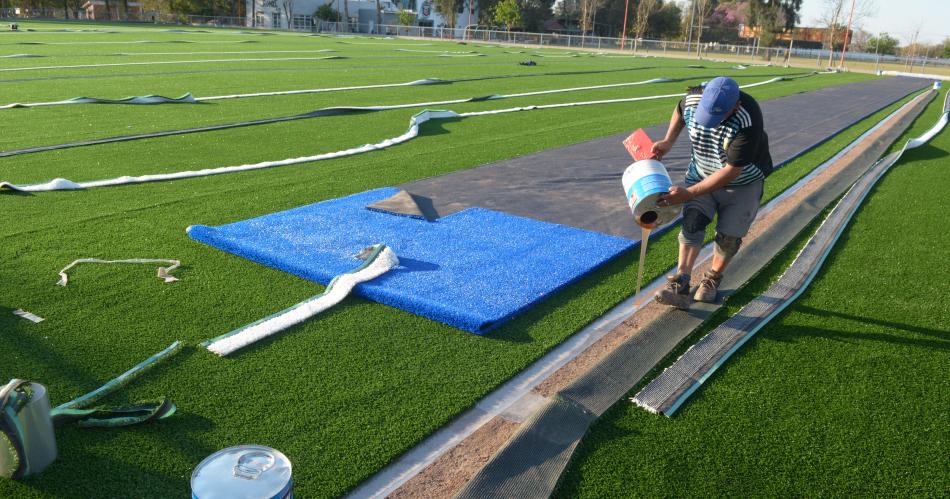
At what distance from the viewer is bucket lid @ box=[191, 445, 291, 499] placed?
6.60ft

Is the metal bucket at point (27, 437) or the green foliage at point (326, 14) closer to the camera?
the metal bucket at point (27, 437)

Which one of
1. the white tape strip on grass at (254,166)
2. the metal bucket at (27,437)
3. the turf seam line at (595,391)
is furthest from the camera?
the white tape strip on grass at (254,166)

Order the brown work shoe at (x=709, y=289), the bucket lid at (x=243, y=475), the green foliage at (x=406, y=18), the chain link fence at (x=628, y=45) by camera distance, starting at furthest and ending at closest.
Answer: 1. the green foliage at (x=406, y=18)
2. the chain link fence at (x=628, y=45)
3. the brown work shoe at (x=709, y=289)
4. the bucket lid at (x=243, y=475)

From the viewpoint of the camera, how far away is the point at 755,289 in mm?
4895

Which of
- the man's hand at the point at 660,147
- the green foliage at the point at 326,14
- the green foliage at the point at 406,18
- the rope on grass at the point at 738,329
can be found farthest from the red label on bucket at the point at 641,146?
the green foliage at the point at 406,18

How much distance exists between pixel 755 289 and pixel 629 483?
2.69 meters

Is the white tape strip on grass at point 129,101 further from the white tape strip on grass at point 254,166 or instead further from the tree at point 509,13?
the tree at point 509,13

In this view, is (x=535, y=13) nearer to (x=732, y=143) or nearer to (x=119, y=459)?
(x=732, y=143)

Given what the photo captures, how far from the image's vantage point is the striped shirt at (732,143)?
12.5 feet

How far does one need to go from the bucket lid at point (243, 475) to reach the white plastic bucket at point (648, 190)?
240cm

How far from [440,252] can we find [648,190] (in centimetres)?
194

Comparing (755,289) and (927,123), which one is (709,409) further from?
(927,123)

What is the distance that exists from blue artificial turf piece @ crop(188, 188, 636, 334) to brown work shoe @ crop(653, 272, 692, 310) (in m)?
0.64

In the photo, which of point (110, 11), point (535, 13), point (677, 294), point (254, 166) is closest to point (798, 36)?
point (535, 13)
